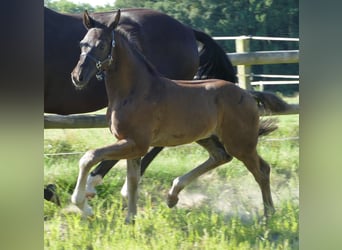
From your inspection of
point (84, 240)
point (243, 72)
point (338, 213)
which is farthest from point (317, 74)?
point (84, 240)

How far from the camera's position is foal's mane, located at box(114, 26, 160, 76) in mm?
3367

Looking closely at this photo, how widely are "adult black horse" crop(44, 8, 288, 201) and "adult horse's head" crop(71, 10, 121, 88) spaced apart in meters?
0.06

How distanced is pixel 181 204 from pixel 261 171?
1.51 feet

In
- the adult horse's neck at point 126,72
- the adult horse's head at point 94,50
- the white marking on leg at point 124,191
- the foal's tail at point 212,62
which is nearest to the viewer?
the adult horse's head at point 94,50

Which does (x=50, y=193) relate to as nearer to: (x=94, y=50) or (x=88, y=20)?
(x=94, y=50)

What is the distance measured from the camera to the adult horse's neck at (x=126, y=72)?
333 centimetres

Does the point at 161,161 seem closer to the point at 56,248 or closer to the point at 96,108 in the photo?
the point at 96,108

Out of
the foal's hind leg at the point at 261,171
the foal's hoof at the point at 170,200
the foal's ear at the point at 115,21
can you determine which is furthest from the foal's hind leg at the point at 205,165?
the foal's ear at the point at 115,21

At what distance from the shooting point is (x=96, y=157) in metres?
3.30

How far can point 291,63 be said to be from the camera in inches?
140

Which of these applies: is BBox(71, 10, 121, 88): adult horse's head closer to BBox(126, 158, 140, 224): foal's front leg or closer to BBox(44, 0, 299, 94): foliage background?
BBox(44, 0, 299, 94): foliage background

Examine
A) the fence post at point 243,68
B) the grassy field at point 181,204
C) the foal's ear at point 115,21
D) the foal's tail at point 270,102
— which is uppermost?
the foal's ear at point 115,21

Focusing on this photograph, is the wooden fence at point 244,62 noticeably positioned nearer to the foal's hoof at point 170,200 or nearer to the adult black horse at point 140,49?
the adult black horse at point 140,49

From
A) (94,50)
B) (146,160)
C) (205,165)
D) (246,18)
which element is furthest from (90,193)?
(246,18)
